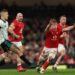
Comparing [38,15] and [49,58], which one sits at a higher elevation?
[38,15]

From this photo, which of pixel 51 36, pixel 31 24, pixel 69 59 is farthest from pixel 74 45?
pixel 51 36

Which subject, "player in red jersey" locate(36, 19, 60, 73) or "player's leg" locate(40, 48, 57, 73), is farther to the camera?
"player in red jersey" locate(36, 19, 60, 73)

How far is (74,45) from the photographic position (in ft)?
87.2

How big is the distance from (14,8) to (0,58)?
10817mm

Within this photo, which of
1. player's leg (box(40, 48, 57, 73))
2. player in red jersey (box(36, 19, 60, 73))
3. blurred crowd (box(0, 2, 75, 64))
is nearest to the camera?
player's leg (box(40, 48, 57, 73))

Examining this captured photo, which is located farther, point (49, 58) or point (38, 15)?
point (38, 15)

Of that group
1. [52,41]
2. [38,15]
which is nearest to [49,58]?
[52,41]

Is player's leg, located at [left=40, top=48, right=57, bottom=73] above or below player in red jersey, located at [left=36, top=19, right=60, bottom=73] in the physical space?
below

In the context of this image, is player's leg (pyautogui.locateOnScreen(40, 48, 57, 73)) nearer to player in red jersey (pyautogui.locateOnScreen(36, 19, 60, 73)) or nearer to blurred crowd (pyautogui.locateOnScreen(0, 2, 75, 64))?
player in red jersey (pyautogui.locateOnScreen(36, 19, 60, 73))

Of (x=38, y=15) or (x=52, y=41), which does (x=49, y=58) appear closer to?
(x=52, y=41)

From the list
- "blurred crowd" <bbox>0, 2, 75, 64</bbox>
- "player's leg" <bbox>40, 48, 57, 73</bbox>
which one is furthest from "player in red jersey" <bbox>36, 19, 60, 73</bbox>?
"blurred crowd" <bbox>0, 2, 75, 64</bbox>

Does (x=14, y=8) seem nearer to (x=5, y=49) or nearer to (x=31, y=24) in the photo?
(x=31, y=24)

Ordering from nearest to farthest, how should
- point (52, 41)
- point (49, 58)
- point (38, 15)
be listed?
1. point (49, 58)
2. point (52, 41)
3. point (38, 15)

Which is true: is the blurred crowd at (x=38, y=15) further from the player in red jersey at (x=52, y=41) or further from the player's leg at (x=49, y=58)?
the player's leg at (x=49, y=58)
